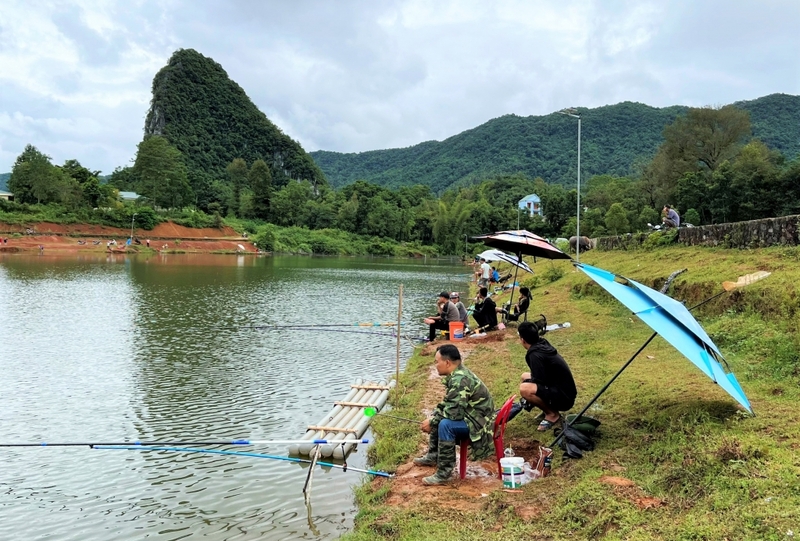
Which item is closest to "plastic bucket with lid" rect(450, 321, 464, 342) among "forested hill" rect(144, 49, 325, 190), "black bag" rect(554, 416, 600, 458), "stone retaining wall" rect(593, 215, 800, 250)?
"stone retaining wall" rect(593, 215, 800, 250)

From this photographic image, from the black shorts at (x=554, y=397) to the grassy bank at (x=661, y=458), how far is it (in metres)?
0.49

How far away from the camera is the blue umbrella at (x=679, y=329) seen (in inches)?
198

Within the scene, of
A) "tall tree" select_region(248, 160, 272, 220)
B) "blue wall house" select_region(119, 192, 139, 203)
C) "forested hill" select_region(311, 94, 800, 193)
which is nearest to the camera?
"blue wall house" select_region(119, 192, 139, 203)

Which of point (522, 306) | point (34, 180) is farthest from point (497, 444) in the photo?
point (34, 180)

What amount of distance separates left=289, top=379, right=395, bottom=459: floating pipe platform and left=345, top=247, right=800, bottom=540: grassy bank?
347mm

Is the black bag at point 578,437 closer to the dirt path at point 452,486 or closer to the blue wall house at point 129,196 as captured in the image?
the dirt path at point 452,486

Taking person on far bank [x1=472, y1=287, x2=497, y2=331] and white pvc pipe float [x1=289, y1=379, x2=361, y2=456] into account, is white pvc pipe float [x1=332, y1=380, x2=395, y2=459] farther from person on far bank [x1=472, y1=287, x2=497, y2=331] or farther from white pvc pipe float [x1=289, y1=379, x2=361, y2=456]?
person on far bank [x1=472, y1=287, x2=497, y2=331]

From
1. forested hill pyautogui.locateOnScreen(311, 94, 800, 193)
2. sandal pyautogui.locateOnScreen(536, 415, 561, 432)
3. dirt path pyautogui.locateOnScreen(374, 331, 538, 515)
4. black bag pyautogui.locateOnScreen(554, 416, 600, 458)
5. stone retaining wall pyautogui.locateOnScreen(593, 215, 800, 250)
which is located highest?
forested hill pyautogui.locateOnScreen(311, 94, 800, 193)

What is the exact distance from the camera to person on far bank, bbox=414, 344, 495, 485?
5910 mm

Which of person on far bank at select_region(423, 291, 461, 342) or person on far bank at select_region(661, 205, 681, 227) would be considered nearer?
person on far bank at select_region(423, 291, 461, 342)

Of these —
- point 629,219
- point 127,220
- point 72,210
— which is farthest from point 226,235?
point 629,219

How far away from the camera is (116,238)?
240ft

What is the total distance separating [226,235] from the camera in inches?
3585

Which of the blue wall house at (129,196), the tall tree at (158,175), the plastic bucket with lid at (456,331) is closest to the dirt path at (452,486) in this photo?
the plastic bucket with lid at (456,331)
